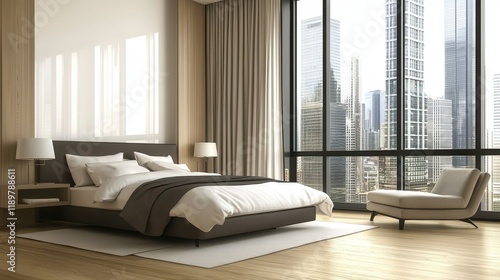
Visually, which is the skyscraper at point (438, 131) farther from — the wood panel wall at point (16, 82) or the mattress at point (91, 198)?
the wood panel wall at point (16, 82)

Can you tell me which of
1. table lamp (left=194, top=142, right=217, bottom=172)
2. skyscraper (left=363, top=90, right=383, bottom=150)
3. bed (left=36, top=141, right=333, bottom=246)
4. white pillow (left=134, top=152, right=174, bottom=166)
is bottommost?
bed (left=36, top=141, right=333, bottom=246)

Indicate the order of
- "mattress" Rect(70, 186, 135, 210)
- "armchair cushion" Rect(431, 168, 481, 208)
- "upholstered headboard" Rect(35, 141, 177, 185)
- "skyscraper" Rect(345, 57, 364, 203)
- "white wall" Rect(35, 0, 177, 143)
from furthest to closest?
"skyscraper" Rect(345, 57, 364, 203)
"white wall" Rect(35, 0, 177, 143)
"upholstered headboard" Rect(35, 141, 177, 185)
"armchair cushion" Rect(431, 168, 481, 208)
"mattress" Rect(70, 186, 135, 210)

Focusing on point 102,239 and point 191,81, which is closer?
point 102,239

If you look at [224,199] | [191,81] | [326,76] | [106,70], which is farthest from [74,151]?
[326,76]

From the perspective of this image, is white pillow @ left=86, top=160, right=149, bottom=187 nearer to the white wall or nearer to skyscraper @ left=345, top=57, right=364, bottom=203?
the white wall

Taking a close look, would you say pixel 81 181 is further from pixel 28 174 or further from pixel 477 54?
pixel 477 54

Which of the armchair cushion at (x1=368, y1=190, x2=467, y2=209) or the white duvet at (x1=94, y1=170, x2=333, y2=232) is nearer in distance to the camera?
the white duvet at (x1=94, y1=170, x2=333, y2=232)

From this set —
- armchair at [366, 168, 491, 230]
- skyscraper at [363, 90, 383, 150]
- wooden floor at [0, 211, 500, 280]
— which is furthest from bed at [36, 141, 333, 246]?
skyscraper at [363, 90, 383, 150]

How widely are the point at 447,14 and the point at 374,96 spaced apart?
1.38m

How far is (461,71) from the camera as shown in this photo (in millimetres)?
6656

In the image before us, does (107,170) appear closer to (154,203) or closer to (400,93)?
(154,203)

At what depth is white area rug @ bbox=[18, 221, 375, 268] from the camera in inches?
162

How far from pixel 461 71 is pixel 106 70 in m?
4.49

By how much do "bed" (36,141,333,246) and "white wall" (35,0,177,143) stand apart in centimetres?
22
